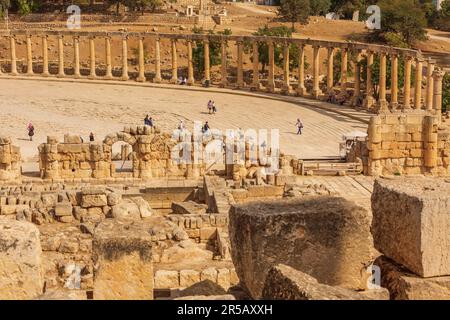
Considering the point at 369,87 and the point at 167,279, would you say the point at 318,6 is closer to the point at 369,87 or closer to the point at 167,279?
the point at 369,87

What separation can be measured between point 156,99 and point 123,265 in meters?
56.8

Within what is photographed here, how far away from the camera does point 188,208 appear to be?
2384cm

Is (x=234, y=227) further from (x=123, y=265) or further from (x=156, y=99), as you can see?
(x=156, y=99)

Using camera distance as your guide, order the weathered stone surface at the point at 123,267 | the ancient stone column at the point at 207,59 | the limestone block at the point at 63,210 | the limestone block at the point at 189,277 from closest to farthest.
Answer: the weathered stone surface at the point at 123,267 < the limestone block at the point at 189,277 < the limestone block at the point at 63,210 < the ancient stone column at the point at 207,59

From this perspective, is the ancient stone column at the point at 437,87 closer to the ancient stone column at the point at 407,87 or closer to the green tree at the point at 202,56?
the ancient stone column at the point at 407,87

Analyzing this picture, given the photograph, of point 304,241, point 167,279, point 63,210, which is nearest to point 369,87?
point 63,210

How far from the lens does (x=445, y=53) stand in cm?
9219

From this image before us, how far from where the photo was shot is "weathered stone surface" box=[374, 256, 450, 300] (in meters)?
9.33

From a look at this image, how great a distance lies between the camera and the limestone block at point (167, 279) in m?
14.0

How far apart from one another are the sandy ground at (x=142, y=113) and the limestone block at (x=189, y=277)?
3090cm

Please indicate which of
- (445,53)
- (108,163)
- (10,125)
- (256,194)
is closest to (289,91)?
(10,125)

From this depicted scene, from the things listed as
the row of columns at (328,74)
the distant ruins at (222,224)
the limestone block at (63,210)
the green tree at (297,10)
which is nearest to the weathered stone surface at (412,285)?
the distant ruins at (222,224)

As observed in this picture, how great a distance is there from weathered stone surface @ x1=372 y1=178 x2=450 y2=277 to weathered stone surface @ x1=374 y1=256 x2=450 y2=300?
76 mm

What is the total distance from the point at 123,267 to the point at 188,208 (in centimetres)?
1360
